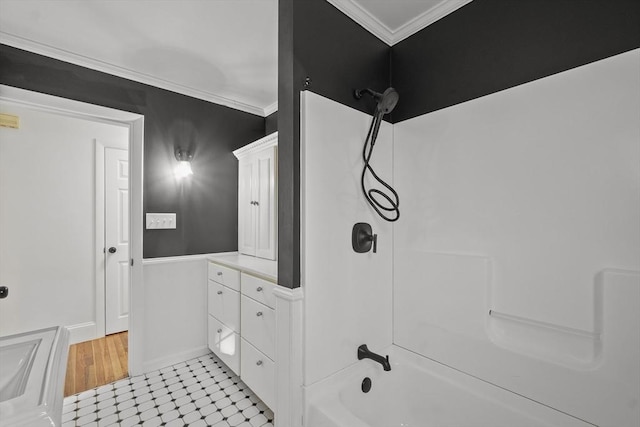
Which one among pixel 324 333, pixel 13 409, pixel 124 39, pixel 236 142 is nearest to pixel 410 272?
pixel 324 333

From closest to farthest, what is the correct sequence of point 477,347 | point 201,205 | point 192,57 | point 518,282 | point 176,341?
1. point 518,282
2. point 477,347
3. point 192,57
4. point 176,341
5. point 201,205

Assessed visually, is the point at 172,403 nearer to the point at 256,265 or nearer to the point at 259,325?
the point at 259,325

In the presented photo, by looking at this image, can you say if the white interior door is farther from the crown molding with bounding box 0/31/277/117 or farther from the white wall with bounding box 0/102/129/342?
the crown molding with bounding box 0/31/277/117

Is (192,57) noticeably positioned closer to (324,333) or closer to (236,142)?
(236,142)

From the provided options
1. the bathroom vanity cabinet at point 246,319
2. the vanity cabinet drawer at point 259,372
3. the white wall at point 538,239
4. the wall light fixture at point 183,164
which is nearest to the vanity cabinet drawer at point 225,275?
the bathroom vanity cabinet at point 246,319

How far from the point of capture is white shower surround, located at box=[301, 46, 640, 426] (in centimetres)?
100

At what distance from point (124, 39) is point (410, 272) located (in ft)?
7.78

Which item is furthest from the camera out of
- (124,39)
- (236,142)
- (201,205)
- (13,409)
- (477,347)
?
(236,142)

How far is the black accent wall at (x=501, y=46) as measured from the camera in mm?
1056

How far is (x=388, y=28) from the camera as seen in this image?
5.47 ft

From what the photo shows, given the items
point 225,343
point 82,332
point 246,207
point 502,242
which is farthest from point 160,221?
point 502,242

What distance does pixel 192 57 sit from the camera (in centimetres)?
207

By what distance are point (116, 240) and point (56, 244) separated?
0.49 meters

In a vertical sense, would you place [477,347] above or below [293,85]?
below
